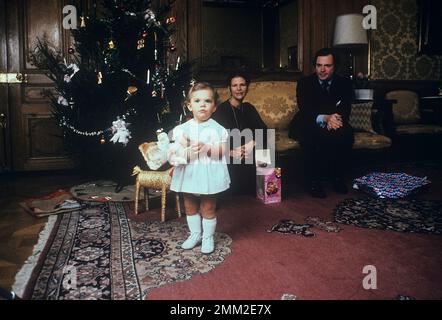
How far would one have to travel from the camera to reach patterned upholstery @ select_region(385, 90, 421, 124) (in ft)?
17.2

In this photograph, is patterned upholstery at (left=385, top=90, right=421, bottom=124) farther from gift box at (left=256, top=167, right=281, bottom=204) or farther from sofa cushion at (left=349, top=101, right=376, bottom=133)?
gift box at (left=256, top=167, right=281, bottom=204)

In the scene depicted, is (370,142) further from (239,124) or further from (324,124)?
(239,124)

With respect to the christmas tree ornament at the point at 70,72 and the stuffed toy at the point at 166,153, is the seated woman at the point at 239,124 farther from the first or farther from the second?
the christmas tree ornament at the point at 70,72

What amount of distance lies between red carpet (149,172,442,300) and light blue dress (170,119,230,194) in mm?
414

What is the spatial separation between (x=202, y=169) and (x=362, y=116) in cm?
281

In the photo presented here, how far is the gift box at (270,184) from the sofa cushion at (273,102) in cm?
102

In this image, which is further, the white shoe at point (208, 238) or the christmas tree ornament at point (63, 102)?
the christmas tree ornament at point (63, 102)

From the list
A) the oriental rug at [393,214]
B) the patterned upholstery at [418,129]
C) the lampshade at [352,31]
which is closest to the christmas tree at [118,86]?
the oriental rug at [393,214]

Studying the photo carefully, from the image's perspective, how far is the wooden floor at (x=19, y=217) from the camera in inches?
86.3

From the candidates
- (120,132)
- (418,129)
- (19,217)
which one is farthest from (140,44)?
(418,129)

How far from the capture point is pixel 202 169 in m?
2.22

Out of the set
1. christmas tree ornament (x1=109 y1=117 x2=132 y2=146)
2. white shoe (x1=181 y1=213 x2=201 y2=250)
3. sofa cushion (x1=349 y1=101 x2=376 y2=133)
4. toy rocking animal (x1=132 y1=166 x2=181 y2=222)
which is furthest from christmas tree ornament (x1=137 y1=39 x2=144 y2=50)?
sofa cushion (x1=349 y1=101 x2=376 y2=133)
